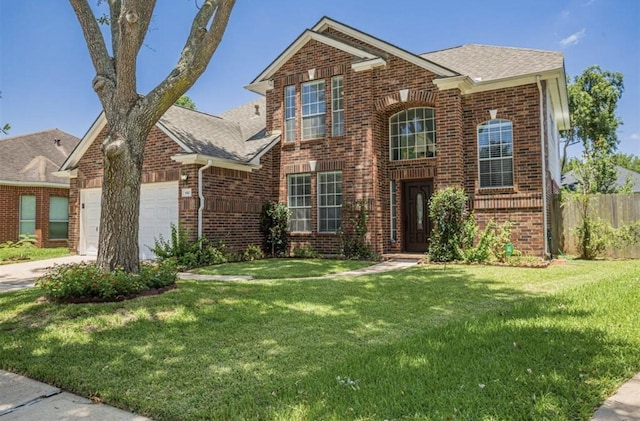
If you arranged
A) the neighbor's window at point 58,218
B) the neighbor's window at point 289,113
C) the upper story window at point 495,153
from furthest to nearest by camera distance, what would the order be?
the neighbor's window at point 58,218 < the neighbor's window at point 289,113 < the upper story window at point 495,153

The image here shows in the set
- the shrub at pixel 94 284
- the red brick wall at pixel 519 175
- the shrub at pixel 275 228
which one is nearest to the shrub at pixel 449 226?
the red brick wall at pixel 519 175

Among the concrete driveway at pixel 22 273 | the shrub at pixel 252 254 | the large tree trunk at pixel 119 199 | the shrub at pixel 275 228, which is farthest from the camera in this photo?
the shrub at pixel 275 228

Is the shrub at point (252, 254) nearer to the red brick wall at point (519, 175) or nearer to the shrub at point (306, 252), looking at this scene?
the shrub at point (306, 252)

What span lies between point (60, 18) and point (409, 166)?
1064 centimetres

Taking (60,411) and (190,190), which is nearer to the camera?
(60,411)

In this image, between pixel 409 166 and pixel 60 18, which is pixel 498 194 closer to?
pixel 409 166

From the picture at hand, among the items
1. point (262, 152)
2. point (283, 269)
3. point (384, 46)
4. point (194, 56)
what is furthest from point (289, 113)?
point (194, 56)

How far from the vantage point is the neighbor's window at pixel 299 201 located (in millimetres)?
14305

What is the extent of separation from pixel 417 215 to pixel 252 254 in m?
5.45

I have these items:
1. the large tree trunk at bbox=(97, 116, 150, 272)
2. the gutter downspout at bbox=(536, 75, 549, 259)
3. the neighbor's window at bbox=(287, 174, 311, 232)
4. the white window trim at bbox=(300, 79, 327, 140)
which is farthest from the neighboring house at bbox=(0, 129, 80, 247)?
the gutter downspout at bbox=(536, 75, 549, 259)

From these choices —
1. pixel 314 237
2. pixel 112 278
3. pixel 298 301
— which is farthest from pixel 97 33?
pixel 314 237

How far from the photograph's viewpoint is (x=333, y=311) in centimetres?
589

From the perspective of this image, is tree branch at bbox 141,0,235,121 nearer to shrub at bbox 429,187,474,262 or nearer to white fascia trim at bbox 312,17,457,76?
white fascia trim at bbox 312,17,457,76

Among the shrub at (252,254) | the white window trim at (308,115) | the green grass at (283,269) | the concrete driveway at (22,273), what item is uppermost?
the white window trim at (308,115)
